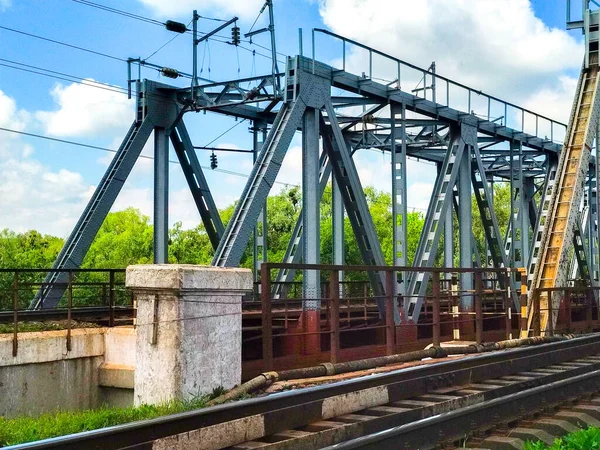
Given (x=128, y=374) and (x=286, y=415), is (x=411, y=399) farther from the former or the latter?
(x=128, y=374)

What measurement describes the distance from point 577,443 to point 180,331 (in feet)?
12.7

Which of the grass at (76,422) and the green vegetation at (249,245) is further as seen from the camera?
the green vegetation at (249,245)

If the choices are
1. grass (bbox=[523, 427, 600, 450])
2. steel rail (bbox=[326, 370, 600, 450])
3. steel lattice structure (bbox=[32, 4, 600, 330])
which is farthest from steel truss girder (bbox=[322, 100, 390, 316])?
grass (bbox=[523, 427, 600, 450])

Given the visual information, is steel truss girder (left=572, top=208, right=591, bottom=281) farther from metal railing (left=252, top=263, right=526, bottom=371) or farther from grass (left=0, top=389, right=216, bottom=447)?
grass (left=0, top=389, right=216, bottom=447)

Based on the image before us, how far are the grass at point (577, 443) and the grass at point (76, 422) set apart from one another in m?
3.17

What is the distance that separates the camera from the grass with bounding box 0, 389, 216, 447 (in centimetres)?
688

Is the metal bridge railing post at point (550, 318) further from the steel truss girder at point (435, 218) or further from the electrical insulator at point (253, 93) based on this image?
the electrical insulator at point (253, 93)

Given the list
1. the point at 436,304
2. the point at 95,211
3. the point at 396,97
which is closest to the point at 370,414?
the point at 436,304

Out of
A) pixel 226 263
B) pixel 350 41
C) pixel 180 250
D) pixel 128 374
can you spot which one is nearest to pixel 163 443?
pixel 128 374

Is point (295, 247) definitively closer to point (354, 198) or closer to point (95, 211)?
point (354, 198)

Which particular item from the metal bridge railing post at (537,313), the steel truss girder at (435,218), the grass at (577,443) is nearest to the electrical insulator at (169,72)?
the steel truss girder at (435,218)

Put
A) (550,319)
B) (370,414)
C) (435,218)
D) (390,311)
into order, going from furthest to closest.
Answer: (435,218) < (550,319) < (390,311) < (370,414)

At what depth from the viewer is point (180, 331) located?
8133mm

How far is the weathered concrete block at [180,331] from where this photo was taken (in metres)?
8.14
